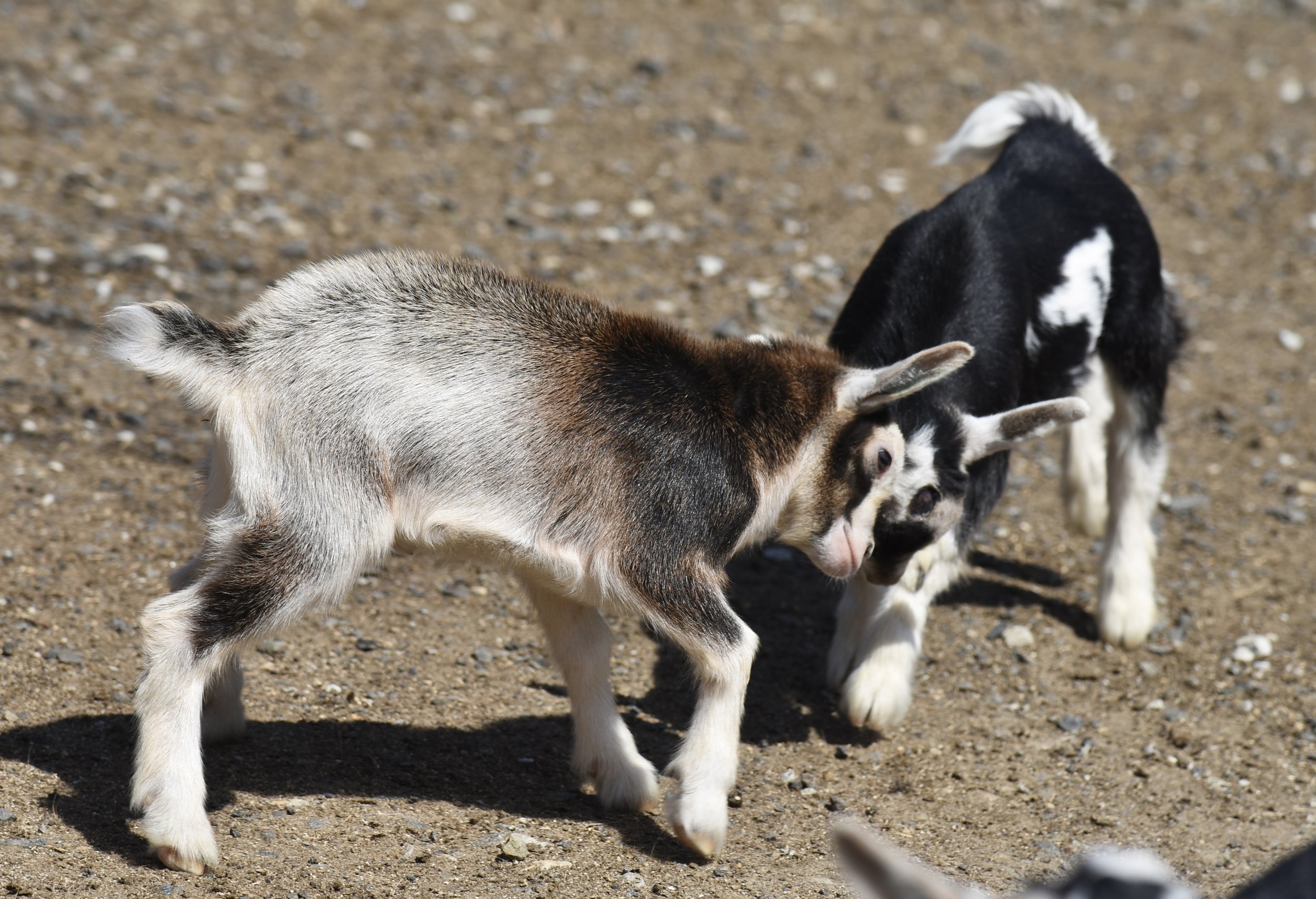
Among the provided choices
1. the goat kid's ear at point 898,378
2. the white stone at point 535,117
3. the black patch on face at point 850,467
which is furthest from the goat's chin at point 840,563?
the white stone at point 535,117

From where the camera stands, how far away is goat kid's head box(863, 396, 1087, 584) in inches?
190

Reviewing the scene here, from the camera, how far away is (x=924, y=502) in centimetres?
485

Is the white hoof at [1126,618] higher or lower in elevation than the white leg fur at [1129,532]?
lower

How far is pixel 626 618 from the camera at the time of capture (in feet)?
19.4

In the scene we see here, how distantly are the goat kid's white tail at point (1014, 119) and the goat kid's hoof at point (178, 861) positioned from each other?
4538mm

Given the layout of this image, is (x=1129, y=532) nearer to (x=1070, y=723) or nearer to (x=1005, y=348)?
(x=1070, y=723)

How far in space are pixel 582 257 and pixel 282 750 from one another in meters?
4.45

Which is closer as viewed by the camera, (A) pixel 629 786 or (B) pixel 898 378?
(B) pixel 898 378

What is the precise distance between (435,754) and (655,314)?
12.0 feet

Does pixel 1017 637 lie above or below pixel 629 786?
below

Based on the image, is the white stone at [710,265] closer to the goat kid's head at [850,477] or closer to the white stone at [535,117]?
the white stone at [535,117]

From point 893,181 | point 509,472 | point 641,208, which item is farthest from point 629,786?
point 893,181

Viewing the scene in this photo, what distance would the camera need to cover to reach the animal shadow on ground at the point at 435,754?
4.34 m

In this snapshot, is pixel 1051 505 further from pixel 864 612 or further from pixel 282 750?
pixel 282 750
